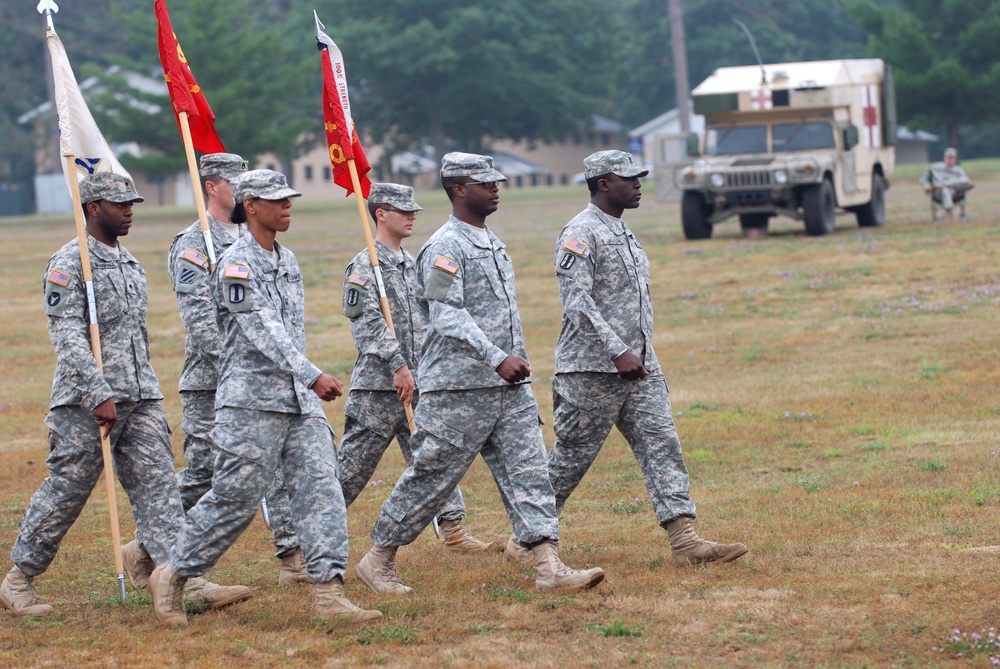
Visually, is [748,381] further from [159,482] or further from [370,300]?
[159,482]

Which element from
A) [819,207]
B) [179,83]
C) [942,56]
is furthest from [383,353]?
[942,56]

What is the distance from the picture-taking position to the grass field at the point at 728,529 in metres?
5.66

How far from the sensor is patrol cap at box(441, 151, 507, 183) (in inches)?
261

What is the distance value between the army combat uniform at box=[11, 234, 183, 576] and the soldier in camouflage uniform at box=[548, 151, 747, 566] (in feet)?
6.06

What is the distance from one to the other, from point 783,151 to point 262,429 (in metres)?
19.5

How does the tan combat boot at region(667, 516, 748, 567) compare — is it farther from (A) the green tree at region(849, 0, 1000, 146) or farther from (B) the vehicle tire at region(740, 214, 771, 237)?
(A) the green tree at region(849, 0, 1000, 146)

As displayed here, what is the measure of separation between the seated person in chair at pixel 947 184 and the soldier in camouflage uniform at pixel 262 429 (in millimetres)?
21183

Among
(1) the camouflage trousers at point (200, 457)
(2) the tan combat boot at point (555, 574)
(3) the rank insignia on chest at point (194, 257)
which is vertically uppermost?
(3) the rank insignia on chest at point (194, 257)

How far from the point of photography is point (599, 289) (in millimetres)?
7012

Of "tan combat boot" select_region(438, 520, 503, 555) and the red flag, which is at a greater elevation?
the red flag

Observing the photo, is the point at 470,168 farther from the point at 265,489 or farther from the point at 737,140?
the point at 737,140

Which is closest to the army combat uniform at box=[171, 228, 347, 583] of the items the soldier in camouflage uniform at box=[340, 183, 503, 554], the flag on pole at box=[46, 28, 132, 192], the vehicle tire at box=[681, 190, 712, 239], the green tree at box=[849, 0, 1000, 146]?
the soldier in camouflage uniform at box=[340, 183, 503, 554]

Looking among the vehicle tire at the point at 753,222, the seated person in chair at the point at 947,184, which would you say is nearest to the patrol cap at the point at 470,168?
the vehicle tire at the point at 753,222

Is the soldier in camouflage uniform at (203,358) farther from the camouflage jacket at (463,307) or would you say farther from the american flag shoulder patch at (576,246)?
the american flag shoulder patch at (576,246)
